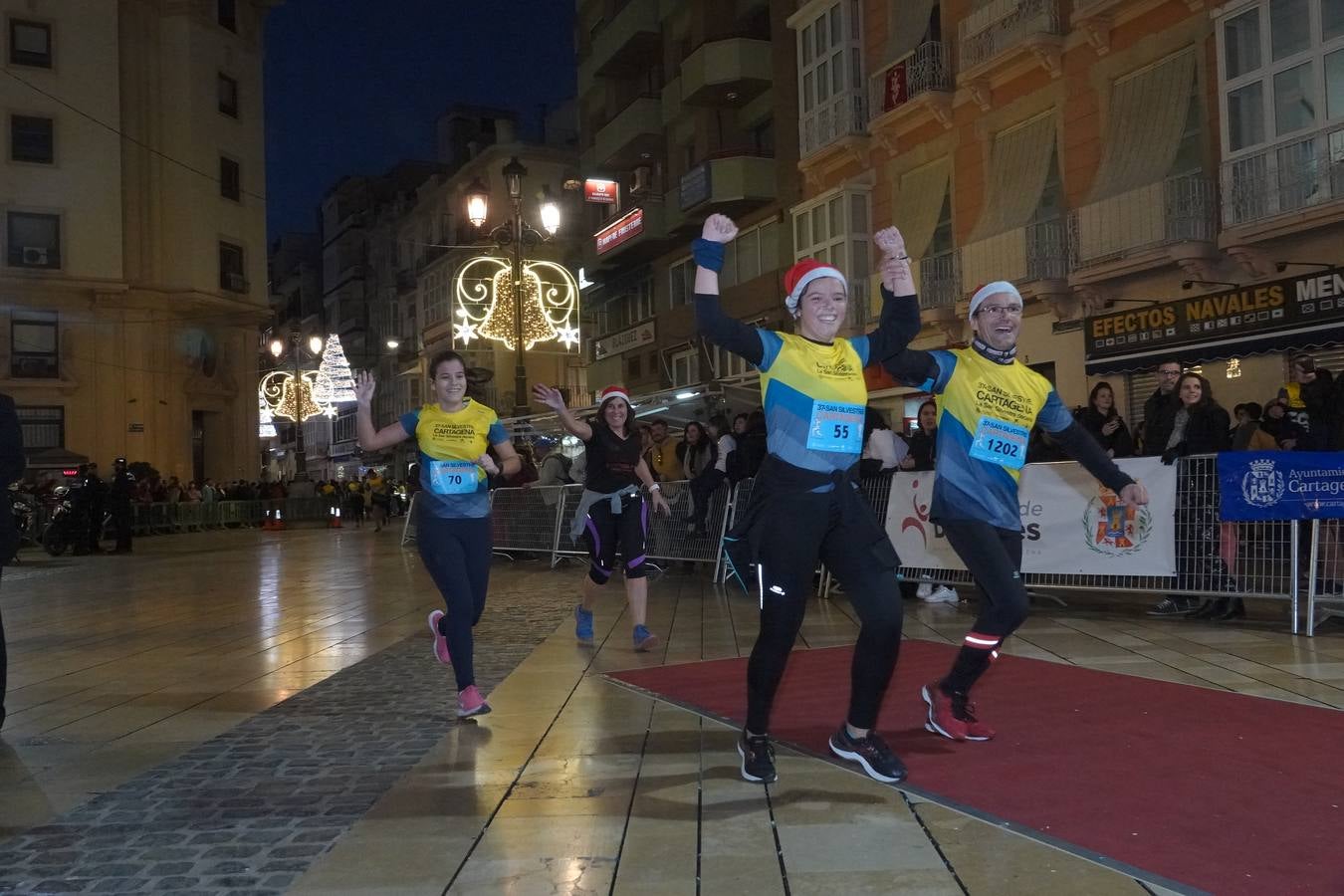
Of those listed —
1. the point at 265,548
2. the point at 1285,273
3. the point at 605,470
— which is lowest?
the point at 265,548

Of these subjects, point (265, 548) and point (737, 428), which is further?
point (265, 548)

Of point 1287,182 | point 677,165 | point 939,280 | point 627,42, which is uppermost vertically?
point 627,42

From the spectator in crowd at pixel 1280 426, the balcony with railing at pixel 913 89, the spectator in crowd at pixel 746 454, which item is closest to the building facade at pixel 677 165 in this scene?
the balcony with railing at pixel 913 89

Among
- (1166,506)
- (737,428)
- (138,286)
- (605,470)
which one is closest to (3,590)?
(737,428)

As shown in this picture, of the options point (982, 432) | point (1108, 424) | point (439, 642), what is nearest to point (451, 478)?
point (439, 642)

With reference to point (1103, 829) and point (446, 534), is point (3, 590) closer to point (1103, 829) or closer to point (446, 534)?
point (446, 534)

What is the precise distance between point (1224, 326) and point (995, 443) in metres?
12.6

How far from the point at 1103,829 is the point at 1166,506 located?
6191 mm

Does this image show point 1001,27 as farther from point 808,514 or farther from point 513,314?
point 808,514

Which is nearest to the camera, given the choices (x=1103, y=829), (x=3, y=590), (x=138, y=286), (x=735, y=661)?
(x=1103, y=829)

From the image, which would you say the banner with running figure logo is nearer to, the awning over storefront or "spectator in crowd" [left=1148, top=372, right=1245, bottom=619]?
"spectator in crowd" [left=1148, top=372, right=1245, bottom=619]

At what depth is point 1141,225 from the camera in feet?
57.4

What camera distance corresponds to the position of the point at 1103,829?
373 cm

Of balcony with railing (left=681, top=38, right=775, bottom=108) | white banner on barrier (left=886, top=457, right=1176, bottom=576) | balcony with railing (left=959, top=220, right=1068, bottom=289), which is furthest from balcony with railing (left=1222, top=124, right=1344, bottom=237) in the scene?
balcony with railing (left=681, top=38, right=775, bottom=108)
